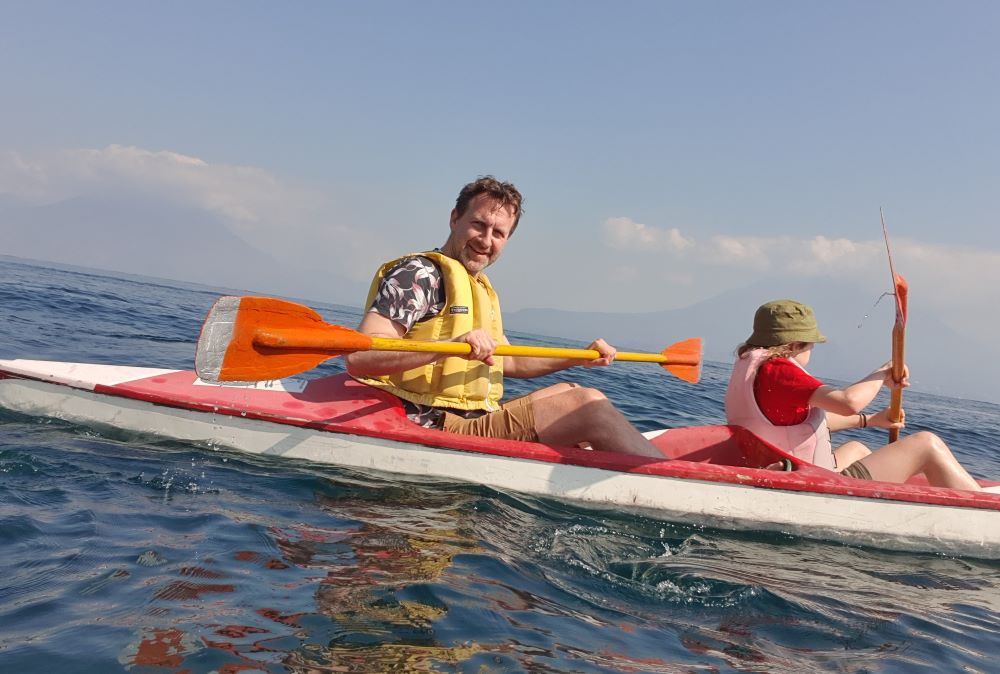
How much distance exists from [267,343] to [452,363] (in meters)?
1.03

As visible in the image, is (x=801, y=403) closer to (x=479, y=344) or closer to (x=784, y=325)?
(x=784, y=325)

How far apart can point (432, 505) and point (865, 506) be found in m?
2.65

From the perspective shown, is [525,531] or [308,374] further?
[308,374]

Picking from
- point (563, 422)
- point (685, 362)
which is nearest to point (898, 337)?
point (685, 362)

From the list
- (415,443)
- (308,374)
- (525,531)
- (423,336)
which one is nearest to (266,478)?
(415,443)

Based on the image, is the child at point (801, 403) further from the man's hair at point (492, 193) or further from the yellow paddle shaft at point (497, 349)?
the man's hair at point (492, 193)

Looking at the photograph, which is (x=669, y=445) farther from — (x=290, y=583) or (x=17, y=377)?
(x=17, y=377)

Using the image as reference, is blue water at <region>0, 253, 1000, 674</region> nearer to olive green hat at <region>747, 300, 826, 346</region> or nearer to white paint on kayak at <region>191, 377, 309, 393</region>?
white paint on kayak at <region>191, 377, 309, 393</region>

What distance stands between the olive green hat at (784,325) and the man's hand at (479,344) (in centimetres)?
166

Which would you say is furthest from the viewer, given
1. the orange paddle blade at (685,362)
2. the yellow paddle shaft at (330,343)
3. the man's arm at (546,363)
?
the orange paddle blade at (685,362)

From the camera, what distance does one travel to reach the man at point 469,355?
3979 millimetres

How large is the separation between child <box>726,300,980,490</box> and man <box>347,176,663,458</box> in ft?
2.33

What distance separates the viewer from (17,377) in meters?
4.56

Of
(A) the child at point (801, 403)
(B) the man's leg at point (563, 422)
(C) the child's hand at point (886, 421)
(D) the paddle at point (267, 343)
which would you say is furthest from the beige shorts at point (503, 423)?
(C) the child's hand at point (886, 421)
